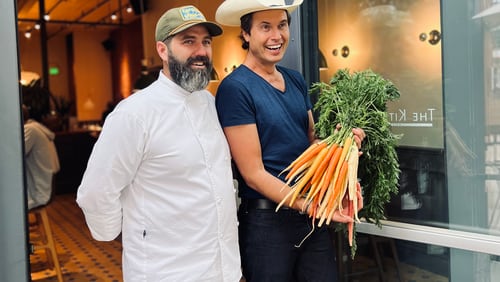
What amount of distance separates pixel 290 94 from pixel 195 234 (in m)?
0.68

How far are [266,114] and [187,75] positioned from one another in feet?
1.09

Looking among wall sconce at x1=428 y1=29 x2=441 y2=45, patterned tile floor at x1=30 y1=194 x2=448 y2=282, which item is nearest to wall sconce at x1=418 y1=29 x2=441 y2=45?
wall sconce at x1=428 y1=29 x2=441 y2=45

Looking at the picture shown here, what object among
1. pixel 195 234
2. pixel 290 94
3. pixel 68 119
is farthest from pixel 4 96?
pixel 68 119

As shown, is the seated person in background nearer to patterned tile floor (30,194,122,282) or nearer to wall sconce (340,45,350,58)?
patterned tile floor (30,194,122,282)

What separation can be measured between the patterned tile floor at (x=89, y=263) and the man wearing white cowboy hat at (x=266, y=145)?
0.65m

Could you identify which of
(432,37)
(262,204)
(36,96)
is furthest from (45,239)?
(432,37)

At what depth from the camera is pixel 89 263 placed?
188 inches

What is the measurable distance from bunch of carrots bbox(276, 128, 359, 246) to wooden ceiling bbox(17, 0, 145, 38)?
8790 mm

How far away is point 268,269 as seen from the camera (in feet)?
6.57

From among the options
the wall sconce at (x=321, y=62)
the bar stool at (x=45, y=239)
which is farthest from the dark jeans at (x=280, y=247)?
the bar stool at (x=45, y=239)

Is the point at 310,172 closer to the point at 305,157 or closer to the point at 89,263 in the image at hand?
the point at 305,157

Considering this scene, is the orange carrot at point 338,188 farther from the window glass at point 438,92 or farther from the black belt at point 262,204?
the window glass at point 438,92

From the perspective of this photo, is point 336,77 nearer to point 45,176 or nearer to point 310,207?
point 310,207

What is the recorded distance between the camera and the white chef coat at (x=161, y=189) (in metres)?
1.76
